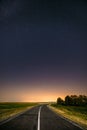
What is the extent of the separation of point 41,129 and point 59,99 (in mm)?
170096

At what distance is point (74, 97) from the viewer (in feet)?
486

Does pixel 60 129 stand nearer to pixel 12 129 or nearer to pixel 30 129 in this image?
pixel 30 129

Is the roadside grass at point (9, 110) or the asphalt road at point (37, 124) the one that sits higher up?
the roadside grass at point (9, 110)

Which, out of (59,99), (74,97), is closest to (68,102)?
(74,97)

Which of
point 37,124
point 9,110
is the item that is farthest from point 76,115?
point 9,110

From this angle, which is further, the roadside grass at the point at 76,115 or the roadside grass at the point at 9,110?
the roadside grass at the point at 9,110

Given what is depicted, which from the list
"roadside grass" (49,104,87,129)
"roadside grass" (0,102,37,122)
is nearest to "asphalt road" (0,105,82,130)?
"roadside grass" (49,104,87,129)

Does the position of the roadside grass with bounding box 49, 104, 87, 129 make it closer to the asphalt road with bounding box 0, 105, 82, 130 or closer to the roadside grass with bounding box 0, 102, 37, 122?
the asphalt road with bounding box 0, 105, 82, 130

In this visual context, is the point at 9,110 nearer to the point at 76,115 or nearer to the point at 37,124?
the point at 76,115

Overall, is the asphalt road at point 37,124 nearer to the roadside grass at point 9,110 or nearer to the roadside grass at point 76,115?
the roadside grass at point 76,115

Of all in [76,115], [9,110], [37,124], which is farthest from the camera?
[9,110]

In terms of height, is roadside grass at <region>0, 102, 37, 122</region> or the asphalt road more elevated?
roadside grass at <region>0, 102, 37, 122</region>

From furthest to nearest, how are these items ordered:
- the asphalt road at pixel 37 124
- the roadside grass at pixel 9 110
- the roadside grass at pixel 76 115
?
the roadside grass at pixel 9 110, the roadside grass at pixel 76 115, the asphalt road at pixel 37 124

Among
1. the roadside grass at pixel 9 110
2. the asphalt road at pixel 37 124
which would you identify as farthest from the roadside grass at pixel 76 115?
the roadside grass at pixel 9 110
